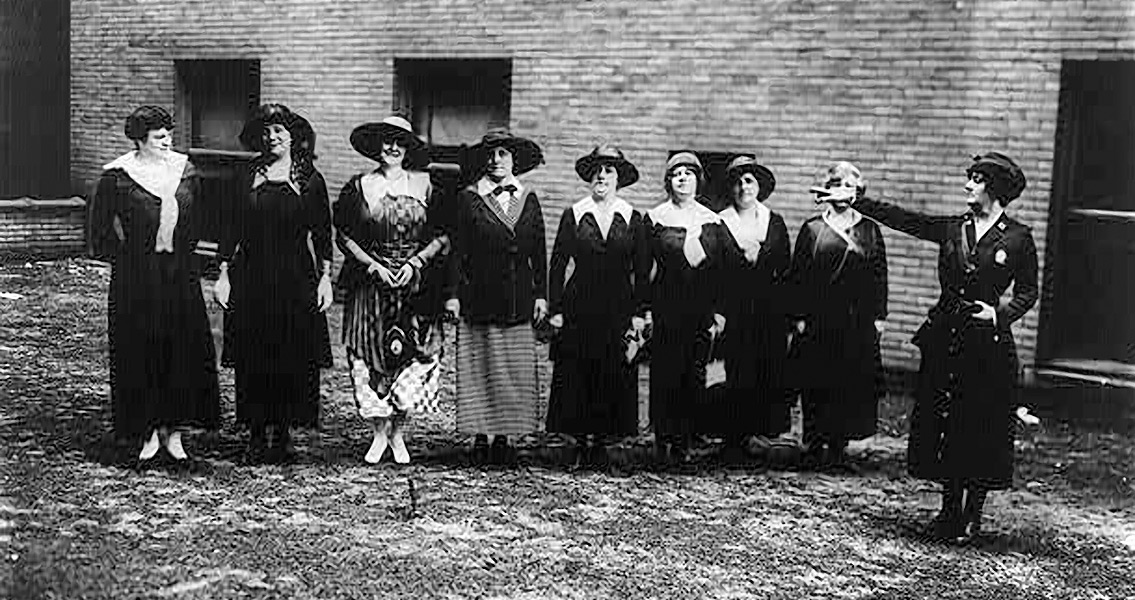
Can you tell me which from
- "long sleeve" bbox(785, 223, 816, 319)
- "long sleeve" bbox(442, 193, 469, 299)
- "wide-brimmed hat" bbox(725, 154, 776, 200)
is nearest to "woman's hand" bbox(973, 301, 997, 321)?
"long sleeve" bbox(785, 223, 816, 319)

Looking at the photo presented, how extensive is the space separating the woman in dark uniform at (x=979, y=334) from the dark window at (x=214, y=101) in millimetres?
8577

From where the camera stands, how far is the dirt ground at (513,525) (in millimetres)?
4902

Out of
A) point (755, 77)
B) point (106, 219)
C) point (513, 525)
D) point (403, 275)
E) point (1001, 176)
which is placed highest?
point (755, 77)

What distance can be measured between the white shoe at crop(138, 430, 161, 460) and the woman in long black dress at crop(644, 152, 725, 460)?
256 cm

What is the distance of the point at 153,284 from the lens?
6.13 m

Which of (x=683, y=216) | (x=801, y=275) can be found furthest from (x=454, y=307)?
(x=801, y=275)

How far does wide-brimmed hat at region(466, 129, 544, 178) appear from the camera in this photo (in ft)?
21.1

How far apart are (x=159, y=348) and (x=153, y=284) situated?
323 mm

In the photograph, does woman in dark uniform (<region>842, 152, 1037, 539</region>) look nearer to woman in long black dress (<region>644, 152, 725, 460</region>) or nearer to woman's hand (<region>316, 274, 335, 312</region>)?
woman in long black dress (<region>644, 152, 725, 460</region>)

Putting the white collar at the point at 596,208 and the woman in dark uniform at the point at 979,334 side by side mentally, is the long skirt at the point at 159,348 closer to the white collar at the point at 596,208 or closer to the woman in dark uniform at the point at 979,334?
the white collar at the point at 596,208

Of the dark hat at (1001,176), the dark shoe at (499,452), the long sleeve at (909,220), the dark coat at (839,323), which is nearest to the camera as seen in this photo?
the dark hat at (1001,176)

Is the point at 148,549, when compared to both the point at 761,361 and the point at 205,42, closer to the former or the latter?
the point at 761,361

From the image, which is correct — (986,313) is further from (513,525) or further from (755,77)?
(755,77)

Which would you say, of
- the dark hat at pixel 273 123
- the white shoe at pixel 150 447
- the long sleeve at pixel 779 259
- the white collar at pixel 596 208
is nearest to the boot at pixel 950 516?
the long sleeve at pixel 779 259
